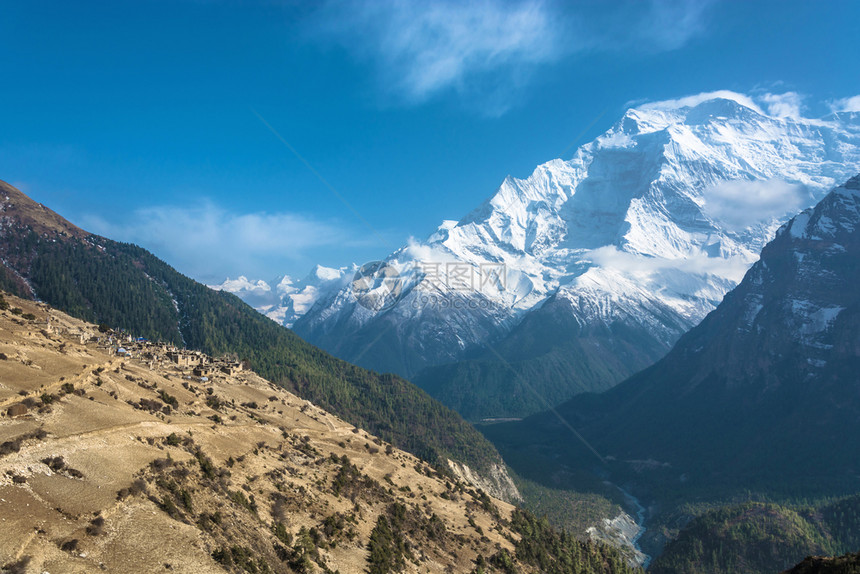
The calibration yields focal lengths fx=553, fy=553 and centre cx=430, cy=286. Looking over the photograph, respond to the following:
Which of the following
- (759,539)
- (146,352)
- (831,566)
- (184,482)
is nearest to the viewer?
(831,566)

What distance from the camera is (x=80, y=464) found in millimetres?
51375

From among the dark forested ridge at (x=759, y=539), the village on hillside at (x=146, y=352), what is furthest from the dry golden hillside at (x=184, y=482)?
the dark forested ridge at (x=759, y=539)

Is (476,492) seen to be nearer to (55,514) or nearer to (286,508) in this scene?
(286,508)

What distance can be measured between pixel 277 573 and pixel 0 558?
77.0 ft

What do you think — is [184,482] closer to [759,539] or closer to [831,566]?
[831,566]

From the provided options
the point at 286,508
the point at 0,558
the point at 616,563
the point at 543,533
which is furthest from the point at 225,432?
the point at 616,563

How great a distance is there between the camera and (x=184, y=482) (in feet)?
187

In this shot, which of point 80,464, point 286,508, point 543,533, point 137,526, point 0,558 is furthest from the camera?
point 543,533

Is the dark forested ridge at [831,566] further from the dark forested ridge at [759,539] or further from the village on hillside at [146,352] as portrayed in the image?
the dark forested ridge at [759,539]

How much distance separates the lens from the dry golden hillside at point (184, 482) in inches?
1758

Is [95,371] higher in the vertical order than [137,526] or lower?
higher

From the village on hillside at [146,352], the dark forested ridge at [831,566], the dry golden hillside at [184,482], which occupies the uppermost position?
the dark forested ridge at [831,566]

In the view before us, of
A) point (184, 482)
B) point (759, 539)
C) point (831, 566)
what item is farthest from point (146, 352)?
point (759, 539)

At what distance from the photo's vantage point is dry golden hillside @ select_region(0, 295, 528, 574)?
147 feet
